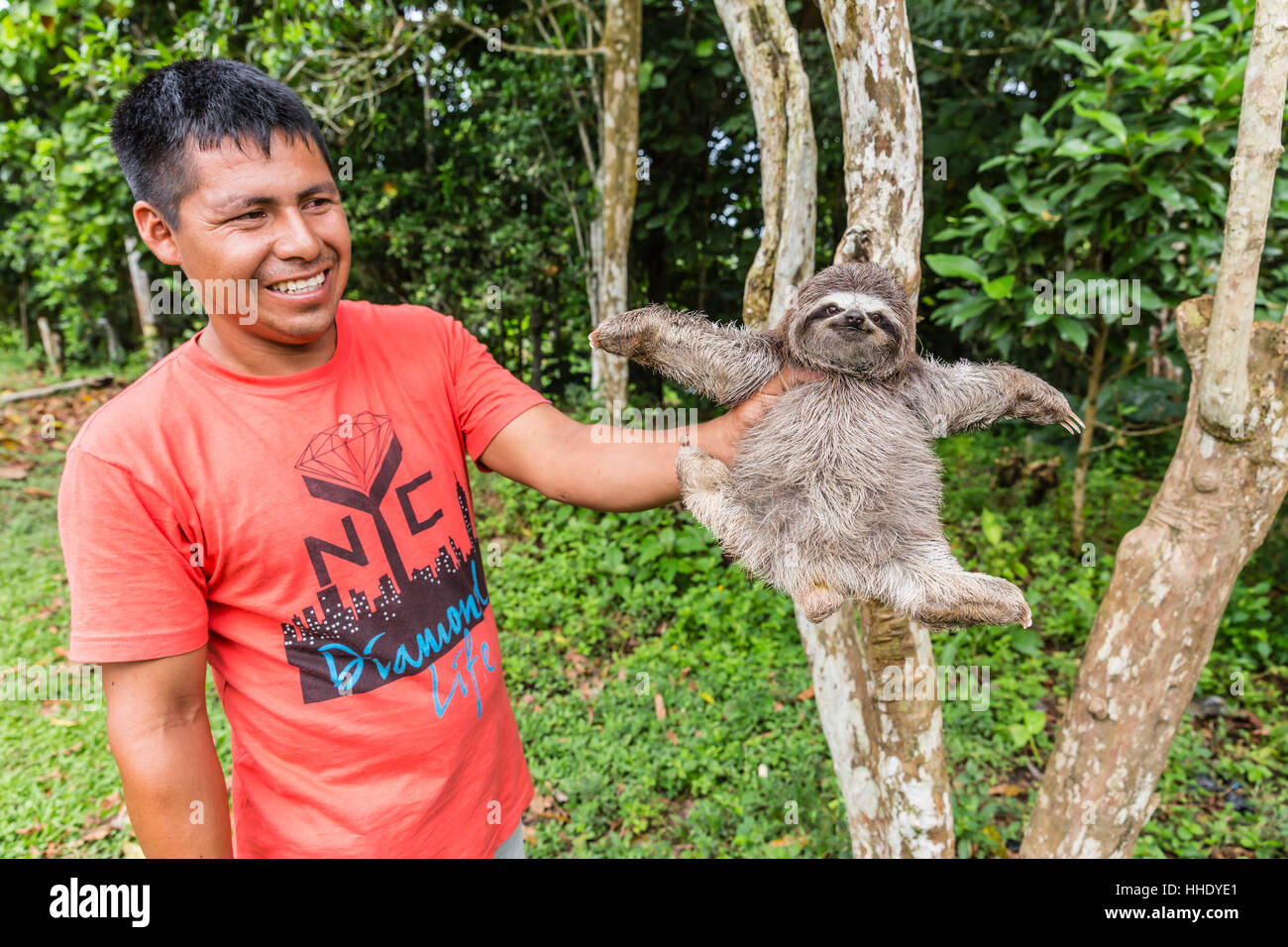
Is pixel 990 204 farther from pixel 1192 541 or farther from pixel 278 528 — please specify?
pixel 278 528

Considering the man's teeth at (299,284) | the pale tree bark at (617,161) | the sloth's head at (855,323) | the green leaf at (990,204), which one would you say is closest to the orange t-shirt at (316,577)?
the man's teeth at (299,284)

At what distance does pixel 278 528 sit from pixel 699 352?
148 cm

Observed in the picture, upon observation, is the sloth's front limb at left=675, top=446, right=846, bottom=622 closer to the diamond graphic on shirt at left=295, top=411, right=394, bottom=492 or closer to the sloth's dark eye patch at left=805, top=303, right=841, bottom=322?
the sloth's dark eye patch at left=805, top=303, right=841, bottom=322

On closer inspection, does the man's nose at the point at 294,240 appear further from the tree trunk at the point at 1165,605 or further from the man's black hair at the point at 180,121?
the tree trunk at the point at 1165,605

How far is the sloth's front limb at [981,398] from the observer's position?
263 cm

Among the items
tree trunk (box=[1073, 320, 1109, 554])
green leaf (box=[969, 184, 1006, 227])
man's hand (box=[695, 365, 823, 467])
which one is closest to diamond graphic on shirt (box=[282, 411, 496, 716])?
man's hand (box=[695, 365, 823, 467])

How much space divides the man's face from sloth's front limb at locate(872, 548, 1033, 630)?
6.35 feet

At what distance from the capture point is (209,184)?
1957 millimetres

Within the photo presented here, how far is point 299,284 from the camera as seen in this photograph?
2076 mm

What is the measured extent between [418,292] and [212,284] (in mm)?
6770

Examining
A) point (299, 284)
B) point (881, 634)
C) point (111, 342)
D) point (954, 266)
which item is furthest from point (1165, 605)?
point (111, 342)

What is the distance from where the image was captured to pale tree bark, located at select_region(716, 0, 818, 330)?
319 cm

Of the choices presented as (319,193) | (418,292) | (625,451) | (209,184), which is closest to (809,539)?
(625,451)
